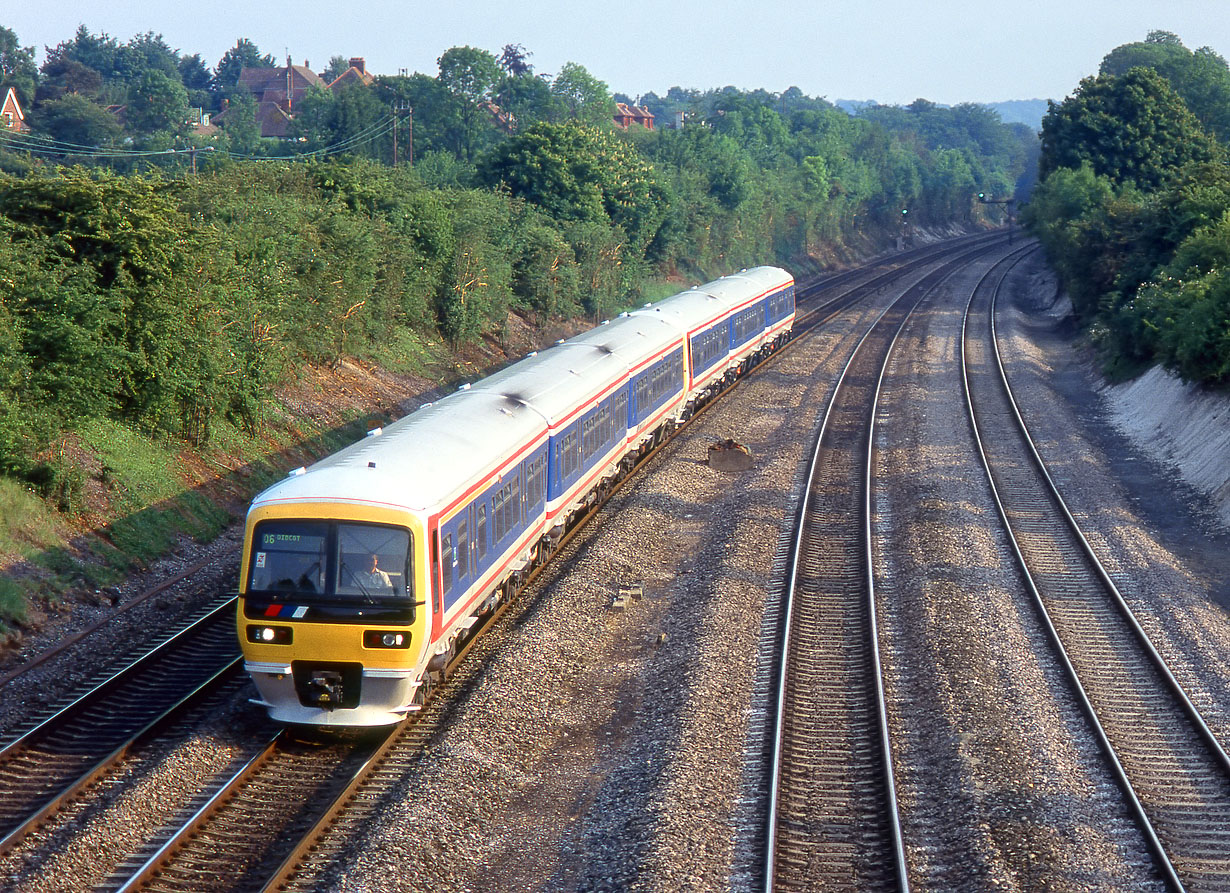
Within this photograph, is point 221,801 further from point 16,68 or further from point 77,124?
point 16,68

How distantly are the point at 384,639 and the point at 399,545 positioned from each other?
3.12ft

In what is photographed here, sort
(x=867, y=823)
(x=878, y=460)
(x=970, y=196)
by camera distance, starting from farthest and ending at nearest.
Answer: (x=970, y=196)
(x=878, y=460)
(x=867, y=823)

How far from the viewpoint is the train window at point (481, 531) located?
546 inches

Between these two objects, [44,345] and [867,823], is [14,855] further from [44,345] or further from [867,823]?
[44,345]

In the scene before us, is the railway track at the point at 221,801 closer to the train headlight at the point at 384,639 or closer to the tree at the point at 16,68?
the train headlight at the point at 384,639

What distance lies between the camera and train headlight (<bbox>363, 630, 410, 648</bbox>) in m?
11.5

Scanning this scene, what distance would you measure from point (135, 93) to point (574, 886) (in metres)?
103

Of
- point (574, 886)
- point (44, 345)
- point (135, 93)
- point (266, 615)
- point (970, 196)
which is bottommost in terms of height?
point (574, 886)

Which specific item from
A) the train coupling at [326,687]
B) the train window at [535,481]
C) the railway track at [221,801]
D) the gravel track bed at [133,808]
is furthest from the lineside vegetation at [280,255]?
the train window at [535,481]

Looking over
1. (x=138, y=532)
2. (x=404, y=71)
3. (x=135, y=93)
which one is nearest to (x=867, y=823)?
(x=138, y=532)

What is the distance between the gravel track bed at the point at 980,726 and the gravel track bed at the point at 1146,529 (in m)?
1.67

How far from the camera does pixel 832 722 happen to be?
12844 millimetres

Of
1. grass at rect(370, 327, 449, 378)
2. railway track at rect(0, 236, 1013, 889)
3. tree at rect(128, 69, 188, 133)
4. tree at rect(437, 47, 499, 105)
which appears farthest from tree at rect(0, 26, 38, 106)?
railway track at rect(0, 236, 1013, 889)

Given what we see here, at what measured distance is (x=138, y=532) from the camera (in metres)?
18.1
